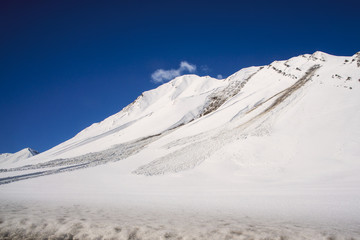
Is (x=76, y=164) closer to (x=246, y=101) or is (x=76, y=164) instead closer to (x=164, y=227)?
(x=164, y=227)

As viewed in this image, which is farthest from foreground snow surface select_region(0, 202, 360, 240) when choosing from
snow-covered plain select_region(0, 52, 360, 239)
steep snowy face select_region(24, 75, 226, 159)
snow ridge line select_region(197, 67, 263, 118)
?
snow ridge line select_region(197, 67, 263, 118)

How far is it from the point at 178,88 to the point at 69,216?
118058 mm

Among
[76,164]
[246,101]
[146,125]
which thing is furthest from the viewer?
[146,125]

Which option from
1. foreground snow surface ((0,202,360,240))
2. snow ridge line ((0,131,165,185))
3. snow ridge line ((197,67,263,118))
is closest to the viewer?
foreground snow surface ((0,202,360,240))

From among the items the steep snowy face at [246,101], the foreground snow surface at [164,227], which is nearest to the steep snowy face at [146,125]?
the steep snowy face at [246,101]

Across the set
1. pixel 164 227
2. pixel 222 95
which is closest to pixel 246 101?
pixel 222 95

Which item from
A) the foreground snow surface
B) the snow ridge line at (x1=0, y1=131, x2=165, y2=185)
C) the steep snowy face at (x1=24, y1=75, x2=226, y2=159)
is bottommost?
the foreground snow surface

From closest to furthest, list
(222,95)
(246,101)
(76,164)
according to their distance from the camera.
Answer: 1. (76,164)
2. (246,101)
3. (222,95)

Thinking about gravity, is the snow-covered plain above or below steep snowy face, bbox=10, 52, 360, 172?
below

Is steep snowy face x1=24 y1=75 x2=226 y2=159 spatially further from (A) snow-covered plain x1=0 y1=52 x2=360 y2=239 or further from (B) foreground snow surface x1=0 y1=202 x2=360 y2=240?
(B) foreground snow surface x1=0 y1=202 x2=360 y2=240

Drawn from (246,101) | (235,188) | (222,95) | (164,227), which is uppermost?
(222,95)

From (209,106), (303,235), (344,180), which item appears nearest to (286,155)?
(344,180)

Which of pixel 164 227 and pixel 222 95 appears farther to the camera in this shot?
pixel 222 95

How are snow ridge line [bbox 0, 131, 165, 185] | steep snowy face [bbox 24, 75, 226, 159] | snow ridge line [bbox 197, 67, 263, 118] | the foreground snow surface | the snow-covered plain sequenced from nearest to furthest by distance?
the foreground snow surface
the snow-covered plain
snow ridge line [bbox 0, 131, 165, 185]
steep snowy face [bbox 24, 75, 226, 159]
snow ridge line [bbox 197, 67, 263, 118]
